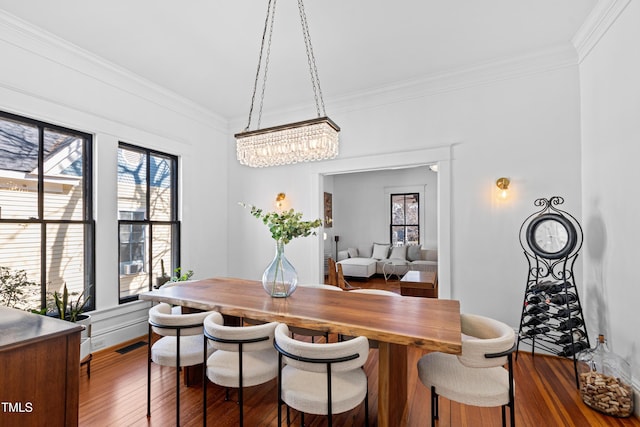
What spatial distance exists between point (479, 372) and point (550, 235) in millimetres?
1741

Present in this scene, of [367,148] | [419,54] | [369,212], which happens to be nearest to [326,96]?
[367,148]

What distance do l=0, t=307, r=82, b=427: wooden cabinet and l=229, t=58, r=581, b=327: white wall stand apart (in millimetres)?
3388

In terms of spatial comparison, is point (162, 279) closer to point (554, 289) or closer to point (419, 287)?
point (419, 287)

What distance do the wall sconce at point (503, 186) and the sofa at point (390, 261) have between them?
4.02 meters

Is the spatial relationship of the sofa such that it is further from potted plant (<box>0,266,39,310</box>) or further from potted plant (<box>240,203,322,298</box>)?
potted plant (<box>0,266,39,310</box>)

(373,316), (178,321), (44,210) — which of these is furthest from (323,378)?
(44,210)

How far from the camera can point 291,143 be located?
8.55 feet

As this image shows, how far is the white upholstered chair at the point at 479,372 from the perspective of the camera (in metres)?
1.57

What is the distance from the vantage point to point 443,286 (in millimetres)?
3547

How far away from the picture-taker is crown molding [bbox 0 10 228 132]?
8.62ft

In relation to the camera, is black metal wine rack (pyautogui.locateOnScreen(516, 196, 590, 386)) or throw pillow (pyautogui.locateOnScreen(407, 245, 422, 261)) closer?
black metal wine rack (pyautogui.locateOnScreen(516, 196, 590, 386))

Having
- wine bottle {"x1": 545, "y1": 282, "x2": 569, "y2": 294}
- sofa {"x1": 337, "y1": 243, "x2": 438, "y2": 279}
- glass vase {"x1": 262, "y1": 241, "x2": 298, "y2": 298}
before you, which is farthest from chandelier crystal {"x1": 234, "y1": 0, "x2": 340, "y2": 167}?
sofa {"x1": 337, "y1": 243, "x2": 438, "y2": 279}

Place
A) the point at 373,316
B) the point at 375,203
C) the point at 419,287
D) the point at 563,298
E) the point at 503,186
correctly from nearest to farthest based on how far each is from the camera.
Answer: the point at 373,316 < the point at 563,298 < the point at 503,186 < the point at 419,287 < the point at 375,203

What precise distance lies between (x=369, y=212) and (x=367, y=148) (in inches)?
191
